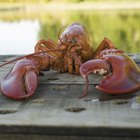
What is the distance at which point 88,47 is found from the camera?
315 cm

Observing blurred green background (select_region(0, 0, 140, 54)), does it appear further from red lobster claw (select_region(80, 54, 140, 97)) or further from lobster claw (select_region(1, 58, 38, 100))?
red lobster claw (select_region(80, 54, 140, 97))

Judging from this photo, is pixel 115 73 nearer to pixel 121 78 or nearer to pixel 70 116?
pixel 121 78

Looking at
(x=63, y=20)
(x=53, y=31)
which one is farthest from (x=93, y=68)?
(x=63, y=20)

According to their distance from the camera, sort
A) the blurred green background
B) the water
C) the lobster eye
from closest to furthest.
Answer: the lobster eye, the water, the blurred green background

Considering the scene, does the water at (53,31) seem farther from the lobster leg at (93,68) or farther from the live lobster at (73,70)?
the lobster leg at (93,68)

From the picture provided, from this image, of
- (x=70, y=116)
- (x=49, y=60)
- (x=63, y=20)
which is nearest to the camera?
(x=70, y=116)

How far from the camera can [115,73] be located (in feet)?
8.14

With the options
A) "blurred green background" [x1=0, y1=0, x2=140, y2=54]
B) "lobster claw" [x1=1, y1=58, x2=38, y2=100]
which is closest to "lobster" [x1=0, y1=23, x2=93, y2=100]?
"lobster claw" [x1=1, y1=58, x2=38, y2=100]

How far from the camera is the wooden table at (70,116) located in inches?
80.2

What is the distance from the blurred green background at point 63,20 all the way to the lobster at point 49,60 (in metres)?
7.63

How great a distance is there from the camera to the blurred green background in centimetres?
1318

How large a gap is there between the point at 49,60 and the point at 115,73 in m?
0.61

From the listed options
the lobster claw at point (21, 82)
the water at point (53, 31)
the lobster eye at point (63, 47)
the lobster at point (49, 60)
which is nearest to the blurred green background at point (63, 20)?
the water at point (53, 31)

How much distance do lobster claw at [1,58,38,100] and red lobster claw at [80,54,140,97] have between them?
244 millimetres
